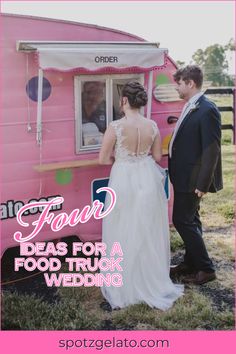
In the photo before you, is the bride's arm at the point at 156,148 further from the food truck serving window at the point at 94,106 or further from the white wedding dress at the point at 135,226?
the food truck serving window at the point at 94,106

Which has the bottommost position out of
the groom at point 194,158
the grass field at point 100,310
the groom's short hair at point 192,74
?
the grass field at point 100,310

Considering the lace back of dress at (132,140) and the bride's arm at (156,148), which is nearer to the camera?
the lace back of dress at (132,140)

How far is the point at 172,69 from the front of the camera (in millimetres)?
5008

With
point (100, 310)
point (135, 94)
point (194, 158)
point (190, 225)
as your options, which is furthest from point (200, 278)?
point (135, 94)

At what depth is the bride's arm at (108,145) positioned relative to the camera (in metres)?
3.94

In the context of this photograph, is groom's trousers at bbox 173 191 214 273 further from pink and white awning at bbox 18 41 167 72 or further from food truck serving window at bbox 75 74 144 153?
pink and white awning at bbox 18 41 167 72

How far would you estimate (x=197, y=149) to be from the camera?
411 centimetres

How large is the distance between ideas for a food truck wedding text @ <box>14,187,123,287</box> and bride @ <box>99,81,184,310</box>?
0.19ft

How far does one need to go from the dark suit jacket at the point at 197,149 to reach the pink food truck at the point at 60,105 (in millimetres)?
739

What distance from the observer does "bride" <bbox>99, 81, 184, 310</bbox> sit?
3.95m

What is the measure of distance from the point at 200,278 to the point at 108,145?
1.54 m

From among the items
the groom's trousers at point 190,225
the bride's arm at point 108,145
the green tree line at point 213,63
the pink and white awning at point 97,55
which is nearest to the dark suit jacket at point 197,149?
the groom's trousers at point 190,225
